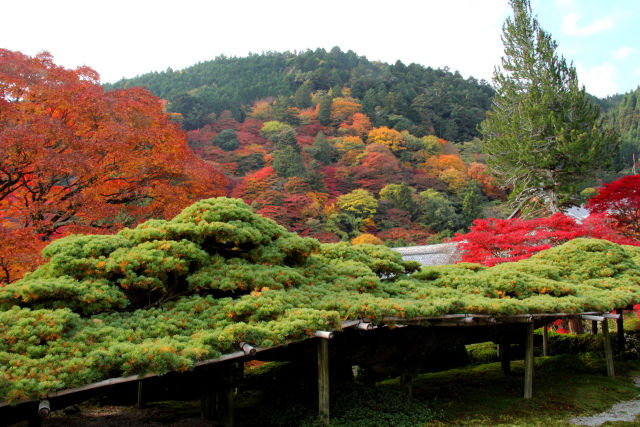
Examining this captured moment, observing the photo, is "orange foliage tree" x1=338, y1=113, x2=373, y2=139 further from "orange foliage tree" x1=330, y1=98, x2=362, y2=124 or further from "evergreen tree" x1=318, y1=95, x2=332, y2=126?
Result: "evergreen tree" x1=318, y1=95, x2=332, y2=126

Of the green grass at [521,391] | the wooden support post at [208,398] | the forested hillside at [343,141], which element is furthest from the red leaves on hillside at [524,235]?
the forested hillside at [343,141]

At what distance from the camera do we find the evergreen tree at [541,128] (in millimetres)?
18500

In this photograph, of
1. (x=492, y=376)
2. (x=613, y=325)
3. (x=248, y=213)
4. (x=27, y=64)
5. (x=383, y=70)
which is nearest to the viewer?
(x=248, y=213)

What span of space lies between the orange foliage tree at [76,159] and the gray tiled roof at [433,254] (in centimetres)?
1238

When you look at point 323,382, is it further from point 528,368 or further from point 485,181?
point 485,181

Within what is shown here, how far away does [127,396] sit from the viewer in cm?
845

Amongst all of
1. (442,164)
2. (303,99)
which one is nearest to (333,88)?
(303,99)

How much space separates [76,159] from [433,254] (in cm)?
1672

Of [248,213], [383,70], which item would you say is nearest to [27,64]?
[248,213]

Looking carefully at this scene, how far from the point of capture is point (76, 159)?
26.9ft

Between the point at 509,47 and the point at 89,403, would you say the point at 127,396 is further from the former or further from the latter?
the point at 509,47

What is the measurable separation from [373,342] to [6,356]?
482 centimetres

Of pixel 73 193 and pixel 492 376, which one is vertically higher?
pixel 73 193

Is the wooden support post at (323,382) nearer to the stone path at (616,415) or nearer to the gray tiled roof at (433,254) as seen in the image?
→ the stone path at (616,415)
